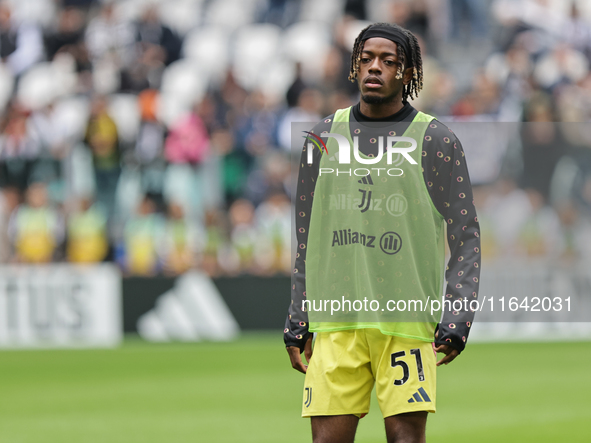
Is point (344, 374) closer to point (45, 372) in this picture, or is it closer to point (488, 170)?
point (45, 372)

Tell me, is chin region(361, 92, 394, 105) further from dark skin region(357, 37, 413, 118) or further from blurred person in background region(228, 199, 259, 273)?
blurred person in background region(228, 199, 259, 273)

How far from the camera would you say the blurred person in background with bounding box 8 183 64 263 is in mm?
13695

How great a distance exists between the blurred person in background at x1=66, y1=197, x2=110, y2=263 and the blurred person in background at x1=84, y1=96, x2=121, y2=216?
6.1 inches

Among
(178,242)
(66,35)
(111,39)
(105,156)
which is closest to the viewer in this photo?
(178,242)

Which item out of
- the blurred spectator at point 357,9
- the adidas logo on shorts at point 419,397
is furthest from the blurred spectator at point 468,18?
the adidas logo on shorts at point 419,397

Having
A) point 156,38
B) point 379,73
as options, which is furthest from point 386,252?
point 156,38

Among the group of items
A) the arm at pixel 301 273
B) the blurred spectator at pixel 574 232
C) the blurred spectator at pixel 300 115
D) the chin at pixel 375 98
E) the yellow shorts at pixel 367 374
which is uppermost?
Result: the blurred spectator at pixel 300 115

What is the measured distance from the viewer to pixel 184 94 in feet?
53.8

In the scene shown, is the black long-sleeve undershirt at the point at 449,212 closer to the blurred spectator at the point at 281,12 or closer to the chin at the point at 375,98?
the chin at the point at 375,98

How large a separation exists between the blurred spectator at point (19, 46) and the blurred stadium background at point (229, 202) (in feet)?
3.88

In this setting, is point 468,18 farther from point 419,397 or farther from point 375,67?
point 419,397

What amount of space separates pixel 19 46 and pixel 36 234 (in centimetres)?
504

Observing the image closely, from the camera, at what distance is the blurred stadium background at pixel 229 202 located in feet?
39.7

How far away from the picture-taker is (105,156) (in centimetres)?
1350
